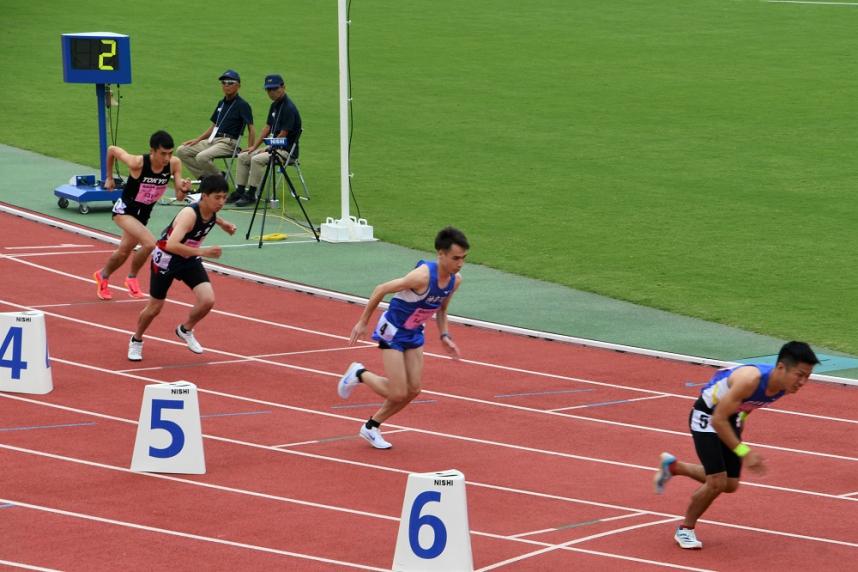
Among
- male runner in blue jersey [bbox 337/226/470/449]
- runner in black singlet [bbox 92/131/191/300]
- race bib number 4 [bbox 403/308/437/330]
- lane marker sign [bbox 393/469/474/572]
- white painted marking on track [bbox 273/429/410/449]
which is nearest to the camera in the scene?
lane marker sign [bbox 393/469/474/572]

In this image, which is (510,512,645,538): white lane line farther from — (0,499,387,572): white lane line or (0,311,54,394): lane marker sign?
(0,311,54,394): lane marker sign

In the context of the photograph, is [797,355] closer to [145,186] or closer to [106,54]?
[145,186]

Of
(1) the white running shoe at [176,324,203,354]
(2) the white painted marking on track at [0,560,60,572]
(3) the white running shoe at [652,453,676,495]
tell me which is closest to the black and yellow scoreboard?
(1) the white running shoe at [176,324,203,354]

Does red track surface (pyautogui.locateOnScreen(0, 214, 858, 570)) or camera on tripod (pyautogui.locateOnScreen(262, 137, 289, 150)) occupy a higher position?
camera on tripod (pyautogui.locateOnScreen(262, 137, 289, 150))

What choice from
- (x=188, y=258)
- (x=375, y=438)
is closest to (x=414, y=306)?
(x=375, y=438)

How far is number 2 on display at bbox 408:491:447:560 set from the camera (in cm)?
848

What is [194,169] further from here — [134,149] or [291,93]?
[291,93]

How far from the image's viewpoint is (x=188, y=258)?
43.1ft

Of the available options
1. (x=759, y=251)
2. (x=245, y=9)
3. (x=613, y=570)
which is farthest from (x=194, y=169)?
(x=245, y=9)

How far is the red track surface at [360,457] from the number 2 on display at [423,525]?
30cm

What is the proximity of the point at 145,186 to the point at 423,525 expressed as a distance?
284 inches

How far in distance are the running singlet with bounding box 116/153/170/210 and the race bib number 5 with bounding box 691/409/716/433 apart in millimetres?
7195

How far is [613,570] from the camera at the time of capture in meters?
8.74

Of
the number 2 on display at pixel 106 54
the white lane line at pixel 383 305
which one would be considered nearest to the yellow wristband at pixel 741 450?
the white lane line at pixel 383 305
